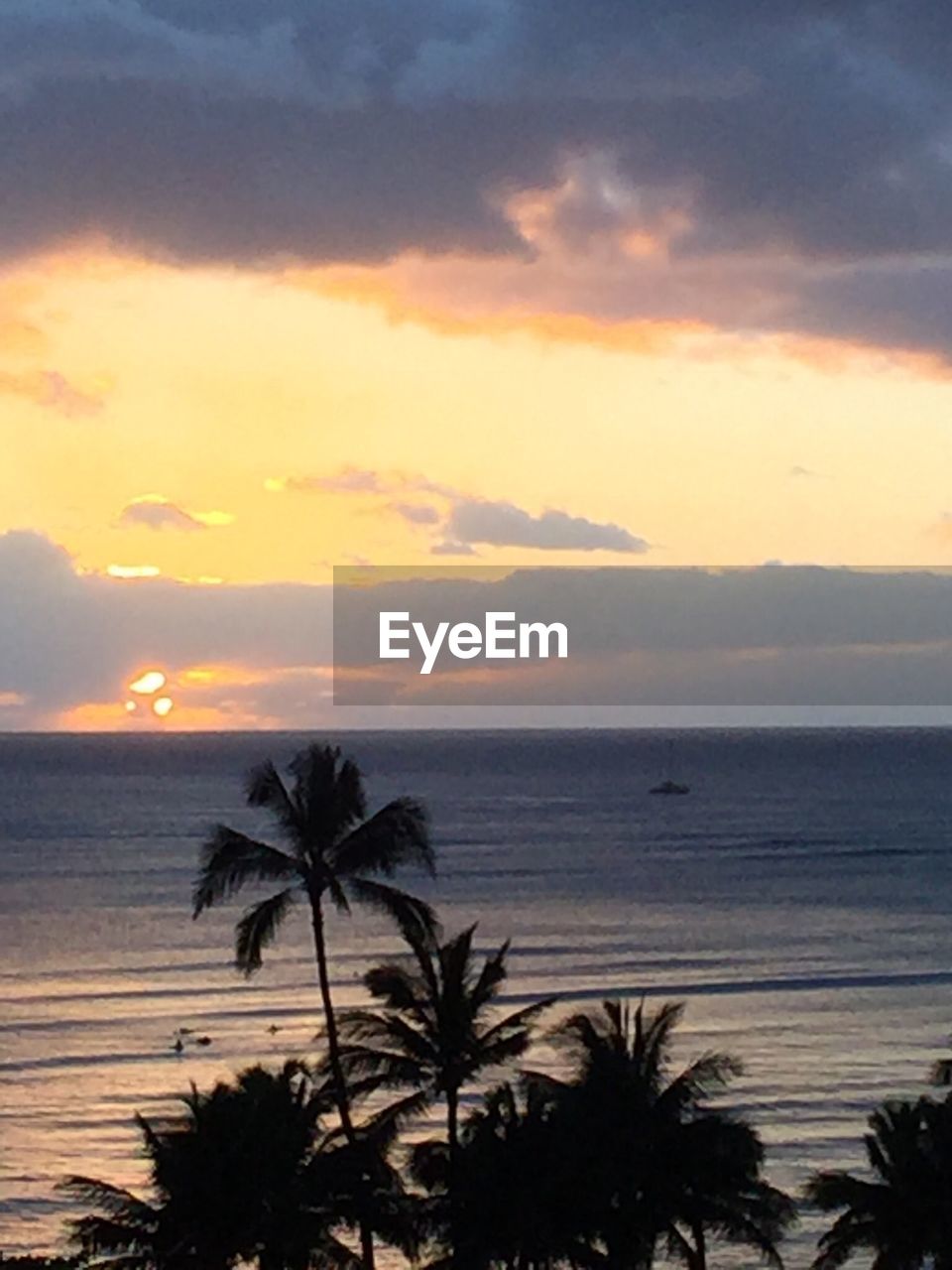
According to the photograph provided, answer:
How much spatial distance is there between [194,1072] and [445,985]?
4789 centimetres

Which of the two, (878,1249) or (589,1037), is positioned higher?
(589,1037)

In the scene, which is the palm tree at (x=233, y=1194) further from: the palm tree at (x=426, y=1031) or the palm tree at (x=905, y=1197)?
the palm tree at (x=905, y=1197)

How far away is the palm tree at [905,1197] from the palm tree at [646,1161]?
1442 millimetres

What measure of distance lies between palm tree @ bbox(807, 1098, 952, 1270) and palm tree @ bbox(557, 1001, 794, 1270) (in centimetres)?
144

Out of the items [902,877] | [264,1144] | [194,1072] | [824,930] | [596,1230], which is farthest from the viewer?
[902,877]

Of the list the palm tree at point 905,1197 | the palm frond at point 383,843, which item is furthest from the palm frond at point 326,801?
the palm tree at point 905,1197

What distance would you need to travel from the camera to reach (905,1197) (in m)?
35.5

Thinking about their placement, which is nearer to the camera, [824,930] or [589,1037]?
[589,1037]

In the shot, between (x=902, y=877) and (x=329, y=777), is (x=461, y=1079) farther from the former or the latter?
(x=902, y=877)

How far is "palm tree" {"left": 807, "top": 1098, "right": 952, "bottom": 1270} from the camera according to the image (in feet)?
115

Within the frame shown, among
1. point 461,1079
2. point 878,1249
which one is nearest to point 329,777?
point 461,1079

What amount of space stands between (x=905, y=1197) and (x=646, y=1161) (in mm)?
4448

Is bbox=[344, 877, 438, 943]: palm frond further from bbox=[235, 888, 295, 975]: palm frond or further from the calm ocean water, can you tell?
the calm ocean water

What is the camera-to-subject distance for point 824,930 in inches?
5340
